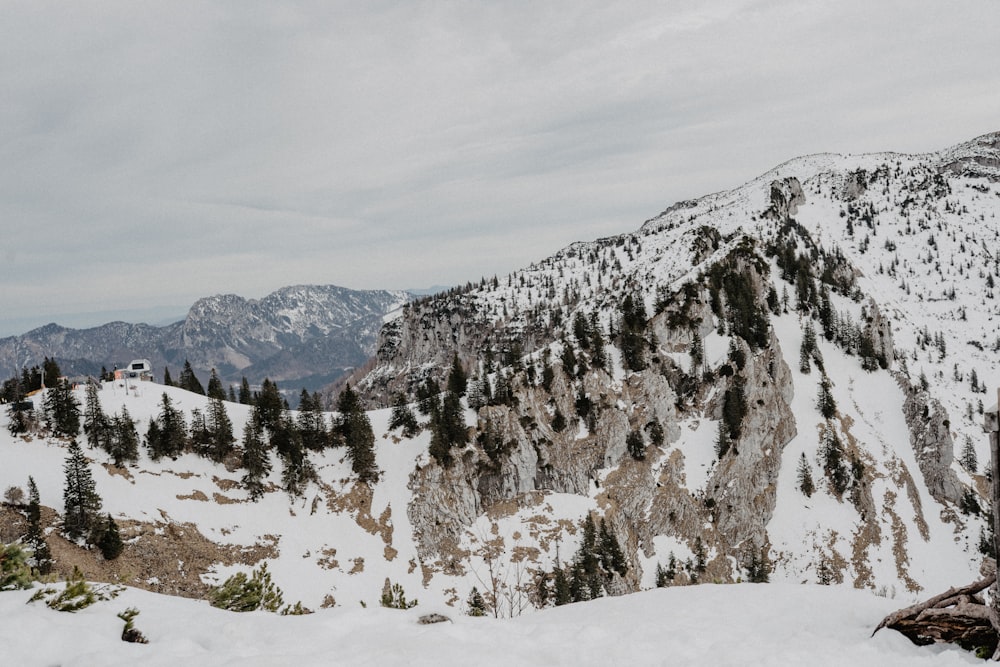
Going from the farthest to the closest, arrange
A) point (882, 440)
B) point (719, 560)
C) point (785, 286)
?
point (785, 286), point (882, 440), point (719, 560)

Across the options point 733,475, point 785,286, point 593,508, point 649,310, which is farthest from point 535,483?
point 785,286

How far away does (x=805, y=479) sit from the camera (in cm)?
8225

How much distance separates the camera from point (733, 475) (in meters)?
80.8

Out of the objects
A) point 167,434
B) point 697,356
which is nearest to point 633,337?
point 697,356

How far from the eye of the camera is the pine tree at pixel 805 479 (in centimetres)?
8206

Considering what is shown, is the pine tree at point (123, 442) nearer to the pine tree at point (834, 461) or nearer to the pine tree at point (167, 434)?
the pine tree at point (167, 434)

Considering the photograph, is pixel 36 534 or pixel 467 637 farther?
pixel 36 534

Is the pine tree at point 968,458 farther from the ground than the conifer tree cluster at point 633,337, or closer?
closer

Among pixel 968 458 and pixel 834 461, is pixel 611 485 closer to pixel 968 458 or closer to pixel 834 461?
pixel 834 461

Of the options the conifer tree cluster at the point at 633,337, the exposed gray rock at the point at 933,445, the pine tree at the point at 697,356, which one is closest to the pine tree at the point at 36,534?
the conifer tree cluster at the point at 633,337

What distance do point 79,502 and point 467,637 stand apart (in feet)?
198

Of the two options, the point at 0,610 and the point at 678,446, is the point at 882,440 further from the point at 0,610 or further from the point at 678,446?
the point at 0,610

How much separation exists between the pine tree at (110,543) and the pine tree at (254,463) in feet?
53.7

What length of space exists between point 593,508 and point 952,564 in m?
58.9
